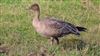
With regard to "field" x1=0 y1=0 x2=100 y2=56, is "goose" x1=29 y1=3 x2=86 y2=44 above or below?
above

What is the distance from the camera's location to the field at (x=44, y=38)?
9069 millimetres

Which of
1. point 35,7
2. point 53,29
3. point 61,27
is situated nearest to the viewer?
point 53,29

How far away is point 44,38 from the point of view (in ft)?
32.8

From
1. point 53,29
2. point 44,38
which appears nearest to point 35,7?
point 44,38

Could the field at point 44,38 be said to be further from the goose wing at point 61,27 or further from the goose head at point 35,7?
the goose head at point 35,7

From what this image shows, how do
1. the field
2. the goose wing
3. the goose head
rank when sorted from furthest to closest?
the goose head
the goose wing
the field

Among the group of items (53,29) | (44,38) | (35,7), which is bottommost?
(44,38)

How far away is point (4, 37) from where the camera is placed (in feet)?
32.1

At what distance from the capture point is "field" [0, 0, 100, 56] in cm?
907

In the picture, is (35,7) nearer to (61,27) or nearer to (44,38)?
(44,38)

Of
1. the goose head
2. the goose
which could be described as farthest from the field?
the goose head

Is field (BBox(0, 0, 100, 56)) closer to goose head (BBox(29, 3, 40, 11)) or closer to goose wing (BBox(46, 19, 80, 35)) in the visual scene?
goose wing (BBox(46, 19, 80, 35))

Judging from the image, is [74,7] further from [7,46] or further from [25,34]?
[7,46]

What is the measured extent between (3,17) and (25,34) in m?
1.12
